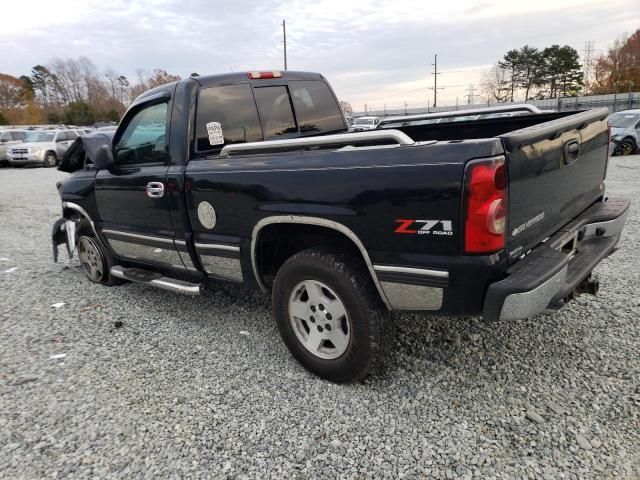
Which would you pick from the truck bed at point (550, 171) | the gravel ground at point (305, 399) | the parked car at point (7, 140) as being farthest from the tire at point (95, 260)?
the parked car at point (7, 140)

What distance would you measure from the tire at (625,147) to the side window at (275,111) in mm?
15770

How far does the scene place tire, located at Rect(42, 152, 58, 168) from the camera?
2083 cm

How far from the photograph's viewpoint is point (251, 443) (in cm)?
252

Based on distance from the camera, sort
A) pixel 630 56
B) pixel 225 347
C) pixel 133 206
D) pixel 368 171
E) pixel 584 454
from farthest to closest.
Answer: pixel 630 56 → pixel 133 206 → pixel 225 347 → pixel 368 171 → pixel 584 454

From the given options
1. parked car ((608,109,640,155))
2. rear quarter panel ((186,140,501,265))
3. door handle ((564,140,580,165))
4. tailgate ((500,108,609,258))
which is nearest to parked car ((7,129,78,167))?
rear quarter panel ((186,140,501,265))

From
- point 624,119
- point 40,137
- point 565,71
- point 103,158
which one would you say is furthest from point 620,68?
point 103,158

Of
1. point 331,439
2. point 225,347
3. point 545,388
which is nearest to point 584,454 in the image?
point 545,388

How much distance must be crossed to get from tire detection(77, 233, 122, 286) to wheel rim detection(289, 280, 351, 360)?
2.71 m

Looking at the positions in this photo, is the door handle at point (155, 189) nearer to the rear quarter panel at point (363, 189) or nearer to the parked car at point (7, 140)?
the rear quarter panel at point (363, 189)

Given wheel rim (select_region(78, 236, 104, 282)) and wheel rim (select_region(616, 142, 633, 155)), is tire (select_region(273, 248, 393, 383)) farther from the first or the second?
wheel rim (select_region(616, 142, 633, 155))

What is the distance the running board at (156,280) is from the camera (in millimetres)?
3758

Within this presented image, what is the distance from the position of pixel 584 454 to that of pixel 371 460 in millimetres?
1056

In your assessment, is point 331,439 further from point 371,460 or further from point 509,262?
point 509,262

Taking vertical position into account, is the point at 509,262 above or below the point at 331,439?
above
